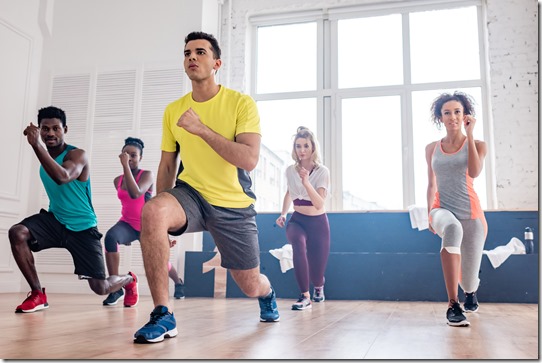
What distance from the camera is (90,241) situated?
287 cm

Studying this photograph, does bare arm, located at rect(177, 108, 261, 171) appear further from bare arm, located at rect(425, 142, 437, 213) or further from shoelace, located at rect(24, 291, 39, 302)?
shoelace, located at rect(24, 291, 39, 302)

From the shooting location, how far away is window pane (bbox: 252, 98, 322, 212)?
5.48 metres

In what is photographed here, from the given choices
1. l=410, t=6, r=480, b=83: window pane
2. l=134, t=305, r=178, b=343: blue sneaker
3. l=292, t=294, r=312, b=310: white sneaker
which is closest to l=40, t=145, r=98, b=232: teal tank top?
l=292, t=294, r=312, b=310: white sneaker

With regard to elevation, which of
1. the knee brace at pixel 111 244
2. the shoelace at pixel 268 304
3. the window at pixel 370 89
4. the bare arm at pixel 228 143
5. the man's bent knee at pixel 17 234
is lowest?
the shoelace at pixel 268 304

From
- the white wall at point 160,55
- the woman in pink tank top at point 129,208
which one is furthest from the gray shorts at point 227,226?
the white wall at point 160,55

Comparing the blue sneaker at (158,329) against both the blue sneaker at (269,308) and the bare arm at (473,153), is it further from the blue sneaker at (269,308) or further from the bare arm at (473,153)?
the bare arm at (473,153)

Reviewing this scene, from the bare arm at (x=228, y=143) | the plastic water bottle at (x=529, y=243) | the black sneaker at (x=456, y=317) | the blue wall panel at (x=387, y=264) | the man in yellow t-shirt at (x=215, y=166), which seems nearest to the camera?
the bare arm at (x=228, y=143)

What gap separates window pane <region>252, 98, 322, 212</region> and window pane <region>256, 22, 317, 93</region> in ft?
0.60

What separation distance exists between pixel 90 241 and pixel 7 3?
2040 millimetres

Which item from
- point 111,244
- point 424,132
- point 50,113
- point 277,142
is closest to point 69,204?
point 50,113

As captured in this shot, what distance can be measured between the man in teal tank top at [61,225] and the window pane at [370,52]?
3.23 metres

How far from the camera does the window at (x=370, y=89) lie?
520 cm

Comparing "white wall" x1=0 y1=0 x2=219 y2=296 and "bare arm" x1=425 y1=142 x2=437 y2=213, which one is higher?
"white wall" x1=0 y1=0 x2=219 y2=296

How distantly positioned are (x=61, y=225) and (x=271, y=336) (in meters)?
1.53
